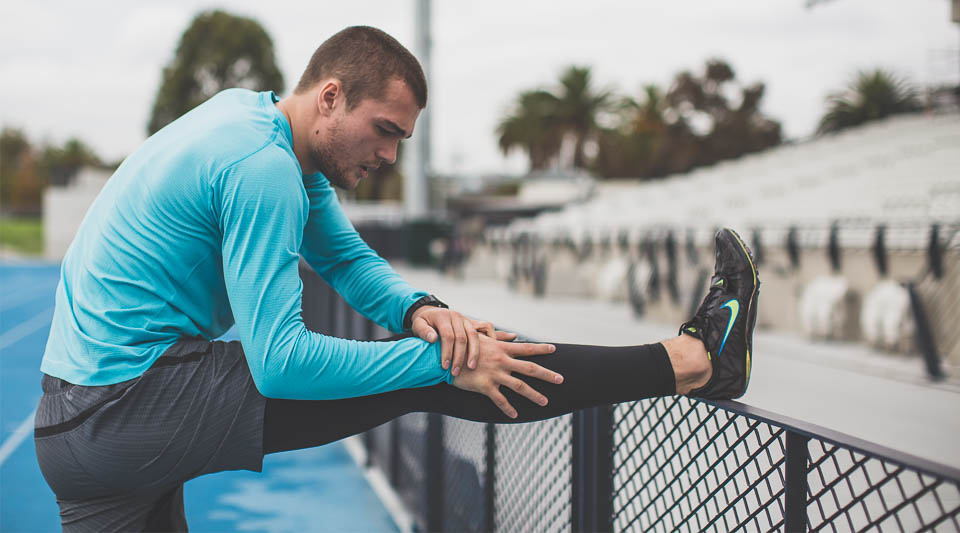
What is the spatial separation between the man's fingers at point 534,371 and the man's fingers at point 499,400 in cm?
6

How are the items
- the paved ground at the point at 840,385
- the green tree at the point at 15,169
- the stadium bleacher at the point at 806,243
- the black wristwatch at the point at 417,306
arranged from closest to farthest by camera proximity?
the black wristwatch at the point at 417,306 → the paved ground at the point at 840,385 → the stadium bleacher at the point at 806,243 → the green tree at the point at 15,169

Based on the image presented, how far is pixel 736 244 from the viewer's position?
6.28 ft

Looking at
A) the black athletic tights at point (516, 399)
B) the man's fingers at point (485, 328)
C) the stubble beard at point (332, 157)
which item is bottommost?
the black athletic tights at point (516, 399)

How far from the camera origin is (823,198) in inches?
590

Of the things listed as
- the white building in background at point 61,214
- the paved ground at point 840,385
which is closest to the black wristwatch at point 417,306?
the paved ground at point 840,385

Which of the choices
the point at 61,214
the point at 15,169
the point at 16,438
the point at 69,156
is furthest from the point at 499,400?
the point at 69,156

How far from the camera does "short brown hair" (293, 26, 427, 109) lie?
183 cm

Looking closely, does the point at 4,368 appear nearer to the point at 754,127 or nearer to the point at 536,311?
the point at 536,311

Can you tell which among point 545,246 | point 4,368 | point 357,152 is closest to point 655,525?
point 357,152

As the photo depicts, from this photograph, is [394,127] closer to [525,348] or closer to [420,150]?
[525,348]

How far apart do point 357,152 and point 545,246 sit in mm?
15656

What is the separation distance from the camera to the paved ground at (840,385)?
403 centimetres

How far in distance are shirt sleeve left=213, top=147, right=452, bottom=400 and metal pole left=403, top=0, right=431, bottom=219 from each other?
56.8 feet

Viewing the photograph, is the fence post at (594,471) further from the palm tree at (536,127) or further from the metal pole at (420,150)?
the palm tree at (536,127)
